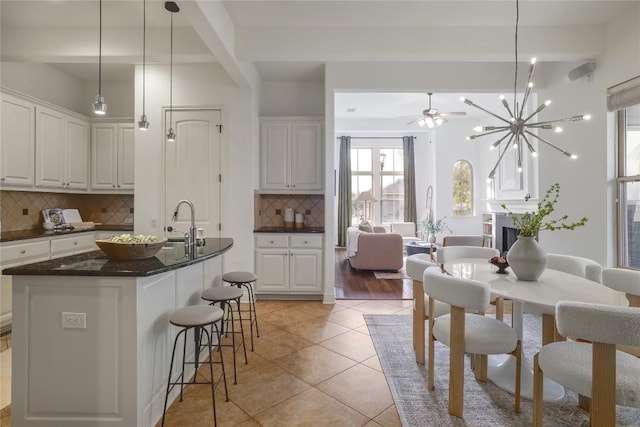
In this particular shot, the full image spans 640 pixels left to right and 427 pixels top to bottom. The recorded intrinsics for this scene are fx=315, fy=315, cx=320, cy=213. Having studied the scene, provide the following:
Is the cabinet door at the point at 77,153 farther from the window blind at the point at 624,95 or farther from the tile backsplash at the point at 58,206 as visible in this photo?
the window blind at the point at 624,95

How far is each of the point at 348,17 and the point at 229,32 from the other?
122cm

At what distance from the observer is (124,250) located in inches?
78.7

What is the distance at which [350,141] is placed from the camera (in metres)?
9.30

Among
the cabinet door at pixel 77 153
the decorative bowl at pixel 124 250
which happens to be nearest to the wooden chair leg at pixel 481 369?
the decorative bowl at pixel 124 250

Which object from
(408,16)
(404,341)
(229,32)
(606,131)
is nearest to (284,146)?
(229,32)

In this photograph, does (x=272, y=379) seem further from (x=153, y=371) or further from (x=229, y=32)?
(x=229, y=32)

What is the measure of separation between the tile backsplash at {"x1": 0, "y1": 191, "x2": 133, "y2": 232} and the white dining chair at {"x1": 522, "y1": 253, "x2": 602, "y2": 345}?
17.2 feet

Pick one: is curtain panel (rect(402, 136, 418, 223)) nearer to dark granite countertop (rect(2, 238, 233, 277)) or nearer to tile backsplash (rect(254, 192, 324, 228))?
tile backsplash (rect(254, 192, 324, 228))

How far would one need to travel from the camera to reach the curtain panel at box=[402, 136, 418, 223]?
9195 millimetres

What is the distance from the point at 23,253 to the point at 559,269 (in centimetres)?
520

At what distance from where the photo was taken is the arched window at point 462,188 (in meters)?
8.80

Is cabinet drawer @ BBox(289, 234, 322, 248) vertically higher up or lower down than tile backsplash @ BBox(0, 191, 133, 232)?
lower down

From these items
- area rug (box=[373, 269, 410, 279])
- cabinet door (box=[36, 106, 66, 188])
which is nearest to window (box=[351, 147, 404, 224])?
area rug (box=[373, 269, 410, 279])

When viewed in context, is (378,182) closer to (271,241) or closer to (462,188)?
(462,188)
